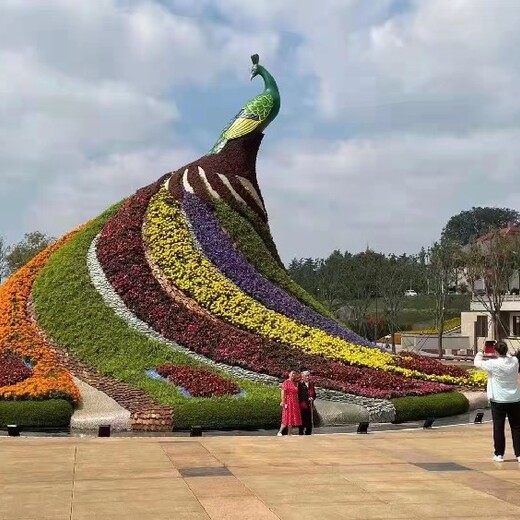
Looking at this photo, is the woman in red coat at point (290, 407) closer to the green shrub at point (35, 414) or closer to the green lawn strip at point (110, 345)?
the green lawn strip at point (110, 345)

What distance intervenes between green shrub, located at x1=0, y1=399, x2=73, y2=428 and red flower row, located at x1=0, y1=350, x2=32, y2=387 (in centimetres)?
120

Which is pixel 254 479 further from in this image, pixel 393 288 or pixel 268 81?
pixel 393 288

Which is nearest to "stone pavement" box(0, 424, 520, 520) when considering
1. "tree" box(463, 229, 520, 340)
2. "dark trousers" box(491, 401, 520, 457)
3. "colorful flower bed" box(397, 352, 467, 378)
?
"dark trousers" box(491, 401, 520, 457)

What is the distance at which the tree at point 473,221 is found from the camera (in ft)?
340

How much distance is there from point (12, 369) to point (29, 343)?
2.03 m

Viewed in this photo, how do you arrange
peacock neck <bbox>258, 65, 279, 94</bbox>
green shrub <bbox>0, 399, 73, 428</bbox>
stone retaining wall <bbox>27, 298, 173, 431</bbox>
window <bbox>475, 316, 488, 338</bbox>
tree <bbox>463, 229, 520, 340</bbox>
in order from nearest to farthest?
green shrub <bbox>0, 399, 73, 428</bbox> → stone retaining wall <bbox>27, 298, 173, 431</bbox> → peacock neck <bbox>258, 65, 279, 94</bbox> → tree <bbox>463, 229, 520, 340</bbox> → window <bbox>475, 316, 488, 338</bbox>

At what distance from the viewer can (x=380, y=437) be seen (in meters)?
10.2

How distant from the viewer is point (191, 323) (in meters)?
17.8

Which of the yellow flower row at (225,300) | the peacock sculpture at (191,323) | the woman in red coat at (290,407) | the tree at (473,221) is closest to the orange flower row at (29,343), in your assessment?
the peacock sculpture at (191,323)

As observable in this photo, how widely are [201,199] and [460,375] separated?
849 centimetres

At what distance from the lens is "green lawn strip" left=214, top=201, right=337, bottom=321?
20.6 m

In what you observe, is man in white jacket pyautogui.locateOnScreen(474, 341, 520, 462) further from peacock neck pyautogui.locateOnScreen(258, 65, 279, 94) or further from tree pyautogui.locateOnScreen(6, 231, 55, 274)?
tree pyautogui.locateOnScreen(6, 231, 55, 274)

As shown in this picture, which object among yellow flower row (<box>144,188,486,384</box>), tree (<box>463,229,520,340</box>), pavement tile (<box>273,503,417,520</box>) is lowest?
pavement tile (<box>273,503,417,520</box>)

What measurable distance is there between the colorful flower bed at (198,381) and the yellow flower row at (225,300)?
8.16 ft
